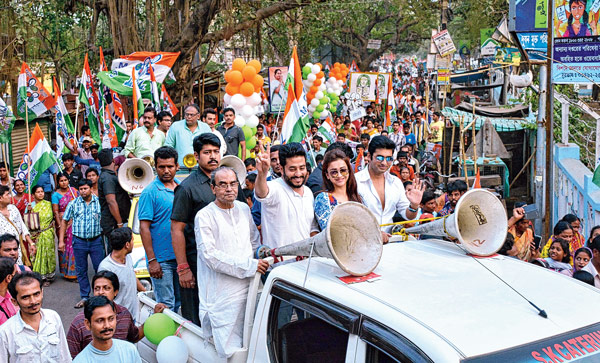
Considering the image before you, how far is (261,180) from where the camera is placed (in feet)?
13.9

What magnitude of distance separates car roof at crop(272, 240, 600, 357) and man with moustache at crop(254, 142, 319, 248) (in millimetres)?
962

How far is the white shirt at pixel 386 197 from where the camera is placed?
5.05 m

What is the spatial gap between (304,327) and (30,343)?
1.74 m

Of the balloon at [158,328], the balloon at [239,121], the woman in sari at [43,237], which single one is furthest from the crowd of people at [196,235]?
the balloon at [239,121]

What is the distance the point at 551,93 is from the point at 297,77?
141 inches

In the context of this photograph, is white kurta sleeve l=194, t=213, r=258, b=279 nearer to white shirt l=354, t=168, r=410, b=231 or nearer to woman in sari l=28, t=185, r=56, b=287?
white shirt l=354, t=168, r=410, b=231

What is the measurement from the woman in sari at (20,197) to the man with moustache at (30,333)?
17.2ft

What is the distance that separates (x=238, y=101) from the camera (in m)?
11.2

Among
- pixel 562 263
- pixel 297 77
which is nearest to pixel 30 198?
pixel 297 77

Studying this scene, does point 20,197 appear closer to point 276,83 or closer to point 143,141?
point 143,141

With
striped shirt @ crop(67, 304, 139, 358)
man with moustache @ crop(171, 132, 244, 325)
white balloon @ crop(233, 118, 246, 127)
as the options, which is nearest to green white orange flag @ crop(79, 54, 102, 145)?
white balloon @ crop(233, 118, 246, 127)

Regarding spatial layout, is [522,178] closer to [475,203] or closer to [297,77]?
[297,77]

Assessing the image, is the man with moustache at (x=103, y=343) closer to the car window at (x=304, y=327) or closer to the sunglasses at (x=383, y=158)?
the car window at (x=304, y=327)

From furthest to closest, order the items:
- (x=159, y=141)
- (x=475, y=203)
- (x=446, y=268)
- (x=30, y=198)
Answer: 1. (x=159, y=141)
2. (x=30, y=198)
3. (x=475, y=203)
4. (x=446, y=268)
